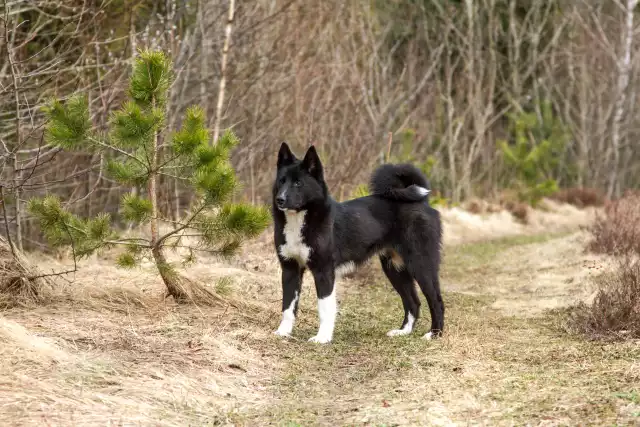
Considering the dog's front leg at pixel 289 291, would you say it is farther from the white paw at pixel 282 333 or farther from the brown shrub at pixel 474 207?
the brown shrub at pixel 474 207

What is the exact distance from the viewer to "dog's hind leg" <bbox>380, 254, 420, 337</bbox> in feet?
22.1

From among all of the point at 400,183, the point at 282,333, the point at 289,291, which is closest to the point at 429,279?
the point at 400,183

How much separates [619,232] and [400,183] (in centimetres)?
462

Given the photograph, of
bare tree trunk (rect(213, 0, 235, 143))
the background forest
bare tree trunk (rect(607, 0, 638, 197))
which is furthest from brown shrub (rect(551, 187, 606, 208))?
bare tree trunk (rect(213, 0, 235, 143))

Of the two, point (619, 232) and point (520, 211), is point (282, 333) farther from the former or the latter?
point (520, 211)

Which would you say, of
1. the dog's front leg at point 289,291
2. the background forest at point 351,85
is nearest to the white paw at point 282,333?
the dog's front leg at point 289,291

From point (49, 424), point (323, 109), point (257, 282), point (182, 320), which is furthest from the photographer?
point (323, 109)

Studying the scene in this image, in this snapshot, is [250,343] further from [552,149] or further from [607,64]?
[607,64]

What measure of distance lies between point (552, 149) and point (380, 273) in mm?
13403

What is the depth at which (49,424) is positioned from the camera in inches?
147

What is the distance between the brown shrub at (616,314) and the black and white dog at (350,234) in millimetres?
1164

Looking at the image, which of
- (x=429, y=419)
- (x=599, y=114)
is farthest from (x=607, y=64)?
(x=429, y=419)

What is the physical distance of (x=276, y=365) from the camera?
5426 millimetres

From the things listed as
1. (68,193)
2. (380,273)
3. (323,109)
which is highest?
(323,109)
